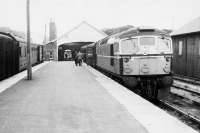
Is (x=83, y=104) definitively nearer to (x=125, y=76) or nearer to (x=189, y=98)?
(x=125, y=76)

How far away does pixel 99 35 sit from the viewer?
5553cm

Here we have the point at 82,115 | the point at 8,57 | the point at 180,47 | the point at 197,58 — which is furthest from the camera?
the point at 180,47

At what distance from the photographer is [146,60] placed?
13547 millimetres

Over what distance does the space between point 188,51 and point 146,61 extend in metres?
7.98

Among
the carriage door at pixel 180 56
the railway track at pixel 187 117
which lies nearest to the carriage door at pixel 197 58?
the carriage door at pixel 180 56

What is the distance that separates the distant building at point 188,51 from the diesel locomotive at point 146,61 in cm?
485

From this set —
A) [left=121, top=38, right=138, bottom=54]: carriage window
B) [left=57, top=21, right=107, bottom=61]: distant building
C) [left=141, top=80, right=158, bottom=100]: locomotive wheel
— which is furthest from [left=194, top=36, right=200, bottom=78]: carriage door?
[left=57, top=21, right=107, bottom=61]: distant building

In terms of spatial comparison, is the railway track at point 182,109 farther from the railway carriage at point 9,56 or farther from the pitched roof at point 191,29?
the railway carriage at point 9,56

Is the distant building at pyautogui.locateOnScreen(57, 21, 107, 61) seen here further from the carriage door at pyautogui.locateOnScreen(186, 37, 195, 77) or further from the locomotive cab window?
the locomotive cab window

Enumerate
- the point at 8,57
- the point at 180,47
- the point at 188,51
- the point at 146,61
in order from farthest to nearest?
the point at 180,47 → the point at 188,51 → the point at 8,57 → the point at 146,61

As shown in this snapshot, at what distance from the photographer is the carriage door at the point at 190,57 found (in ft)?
65.5

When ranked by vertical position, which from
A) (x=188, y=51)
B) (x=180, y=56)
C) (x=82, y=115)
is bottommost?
(x=82, y=115)

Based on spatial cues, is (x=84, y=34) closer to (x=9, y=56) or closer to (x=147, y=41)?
(x=9, y=56)

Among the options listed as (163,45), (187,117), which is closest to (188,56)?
(163,45)
